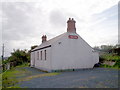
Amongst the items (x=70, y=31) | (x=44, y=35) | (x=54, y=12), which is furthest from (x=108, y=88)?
(x=44, y=35)

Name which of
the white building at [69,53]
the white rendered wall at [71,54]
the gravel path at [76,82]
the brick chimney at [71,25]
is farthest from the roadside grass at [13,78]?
the brick chimney at [71,25]

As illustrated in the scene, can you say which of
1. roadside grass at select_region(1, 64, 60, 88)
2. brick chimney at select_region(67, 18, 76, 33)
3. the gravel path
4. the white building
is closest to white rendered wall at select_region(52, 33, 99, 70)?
the white building

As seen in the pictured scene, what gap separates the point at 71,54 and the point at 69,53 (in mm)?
358

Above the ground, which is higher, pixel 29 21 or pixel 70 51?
pixel 29 21

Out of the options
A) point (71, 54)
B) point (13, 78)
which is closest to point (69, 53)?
point (71, 54)

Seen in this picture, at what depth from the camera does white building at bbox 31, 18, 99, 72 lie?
15.2 metres

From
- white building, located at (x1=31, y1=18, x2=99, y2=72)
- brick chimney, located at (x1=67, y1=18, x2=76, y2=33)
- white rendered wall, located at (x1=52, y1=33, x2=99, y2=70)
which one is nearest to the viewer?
white building, located at (x1=31, y1=18, x2=99, y2=72)

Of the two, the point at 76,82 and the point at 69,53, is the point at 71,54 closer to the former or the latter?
the point at 69,53

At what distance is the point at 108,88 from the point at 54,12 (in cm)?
1261

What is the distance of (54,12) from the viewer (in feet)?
52.9

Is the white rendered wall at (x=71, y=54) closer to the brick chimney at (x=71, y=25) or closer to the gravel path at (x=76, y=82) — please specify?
the brick chimney at (x=71, y=25)

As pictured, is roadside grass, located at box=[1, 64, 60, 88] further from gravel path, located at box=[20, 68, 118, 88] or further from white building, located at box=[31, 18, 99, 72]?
white building, located at box=[31, 18, 99, 72]

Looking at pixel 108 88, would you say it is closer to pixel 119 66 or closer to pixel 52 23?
pixel 119 66

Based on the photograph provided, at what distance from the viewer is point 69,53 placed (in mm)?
16203
